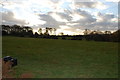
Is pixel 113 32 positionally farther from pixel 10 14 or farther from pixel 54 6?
pixel 10 14

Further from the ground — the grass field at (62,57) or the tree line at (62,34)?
the tree line at (62,34)

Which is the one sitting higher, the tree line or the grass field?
the tree line

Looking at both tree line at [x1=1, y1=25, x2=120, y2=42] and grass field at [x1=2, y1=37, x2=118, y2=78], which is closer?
grass field at [x1=2, y1=37, x2=118, y2=78]

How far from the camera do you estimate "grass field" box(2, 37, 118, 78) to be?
10266mm

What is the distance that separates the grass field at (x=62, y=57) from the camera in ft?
33.7

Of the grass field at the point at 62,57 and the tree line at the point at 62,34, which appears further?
the tree line at the point at 62,34

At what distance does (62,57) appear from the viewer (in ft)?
43.2

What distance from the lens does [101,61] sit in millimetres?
12586

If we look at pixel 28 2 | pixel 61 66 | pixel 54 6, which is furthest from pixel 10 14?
pixel 54 6

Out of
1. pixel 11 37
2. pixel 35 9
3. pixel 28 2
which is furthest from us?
pixel 11 37

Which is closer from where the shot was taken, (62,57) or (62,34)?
(62,57)

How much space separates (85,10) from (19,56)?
14.8ft

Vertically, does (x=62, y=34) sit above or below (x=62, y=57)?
above

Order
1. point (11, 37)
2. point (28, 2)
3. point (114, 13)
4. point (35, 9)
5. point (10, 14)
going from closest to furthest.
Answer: point (10, 14)
point (28, 2)
point (35, 9)
point (114, 13)
point (11, 37)
